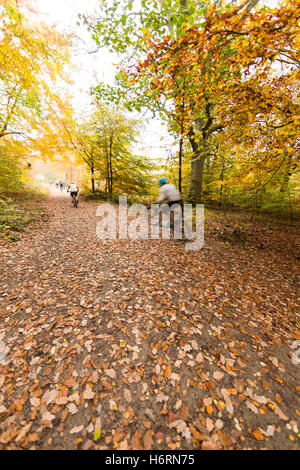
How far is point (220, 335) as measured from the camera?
3.65 metres

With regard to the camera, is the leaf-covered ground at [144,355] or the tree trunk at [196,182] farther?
the tree trunk at [196,182]

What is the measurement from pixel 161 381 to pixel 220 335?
5.19 ft

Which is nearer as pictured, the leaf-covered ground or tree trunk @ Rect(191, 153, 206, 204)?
the leaf-covered ground

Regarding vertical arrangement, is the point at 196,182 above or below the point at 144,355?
above

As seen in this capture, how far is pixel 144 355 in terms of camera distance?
3.14m

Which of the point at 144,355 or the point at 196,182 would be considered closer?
the point at 144,355

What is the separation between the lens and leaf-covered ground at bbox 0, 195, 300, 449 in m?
2.25

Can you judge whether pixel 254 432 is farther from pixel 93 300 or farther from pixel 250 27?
pixel 250 27

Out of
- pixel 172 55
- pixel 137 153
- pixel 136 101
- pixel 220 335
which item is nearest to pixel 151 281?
pixel 220 335

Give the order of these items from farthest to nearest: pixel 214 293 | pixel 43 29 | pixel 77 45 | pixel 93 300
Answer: pixel 77 45, pixel 43 29, pixel 214 293, pixel 93 300

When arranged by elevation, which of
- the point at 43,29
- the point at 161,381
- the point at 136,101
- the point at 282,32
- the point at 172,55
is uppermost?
the point at 43,29

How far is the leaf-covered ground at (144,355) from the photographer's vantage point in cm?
225

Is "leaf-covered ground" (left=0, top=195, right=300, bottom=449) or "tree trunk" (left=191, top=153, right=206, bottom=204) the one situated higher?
"tree trunk" (left=191, top=153, right=206, bottom=204)

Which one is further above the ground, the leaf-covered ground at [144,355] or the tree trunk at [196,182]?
the tree trunk at [196,182]
